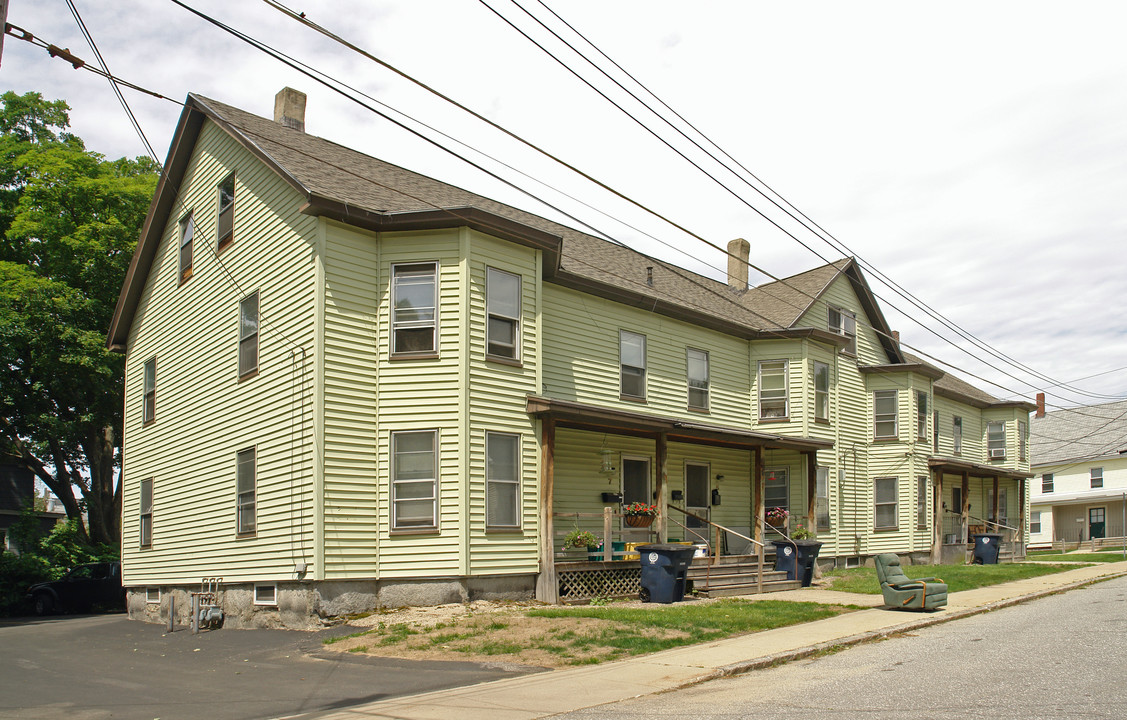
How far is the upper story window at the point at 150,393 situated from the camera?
72.3 feet

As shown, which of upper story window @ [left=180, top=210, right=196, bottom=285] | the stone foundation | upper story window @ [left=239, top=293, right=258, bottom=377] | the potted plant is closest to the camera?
the stone foundation

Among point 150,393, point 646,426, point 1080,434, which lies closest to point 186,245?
point 150,393

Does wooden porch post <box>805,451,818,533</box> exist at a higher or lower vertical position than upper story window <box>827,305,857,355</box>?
lower

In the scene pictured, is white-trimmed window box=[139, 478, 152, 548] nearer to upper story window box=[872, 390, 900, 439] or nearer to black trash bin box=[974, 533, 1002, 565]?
upper story window box=[872, 390, 900, 439]

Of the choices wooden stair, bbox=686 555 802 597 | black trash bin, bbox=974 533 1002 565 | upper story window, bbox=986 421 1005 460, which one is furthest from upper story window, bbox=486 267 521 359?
upper story window, bbox=986 421 1005 460

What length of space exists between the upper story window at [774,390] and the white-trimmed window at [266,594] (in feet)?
47.5

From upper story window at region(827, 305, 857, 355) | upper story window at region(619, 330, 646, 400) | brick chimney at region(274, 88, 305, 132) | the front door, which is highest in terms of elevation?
brick chimney at region(274, 88, 305, 132)

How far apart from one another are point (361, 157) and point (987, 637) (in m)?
16.0

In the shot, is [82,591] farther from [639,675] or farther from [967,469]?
[967,469]

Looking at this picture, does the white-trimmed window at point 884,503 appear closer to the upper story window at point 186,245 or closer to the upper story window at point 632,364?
the upper story window at point 632,364

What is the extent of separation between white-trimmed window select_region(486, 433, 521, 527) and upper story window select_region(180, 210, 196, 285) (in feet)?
29.9

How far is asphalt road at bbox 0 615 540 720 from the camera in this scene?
9.38m

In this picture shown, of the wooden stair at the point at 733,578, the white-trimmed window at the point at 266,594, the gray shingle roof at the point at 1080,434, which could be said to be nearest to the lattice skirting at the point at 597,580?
the wooden stair at the point at 733,578

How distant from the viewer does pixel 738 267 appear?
31375mm
